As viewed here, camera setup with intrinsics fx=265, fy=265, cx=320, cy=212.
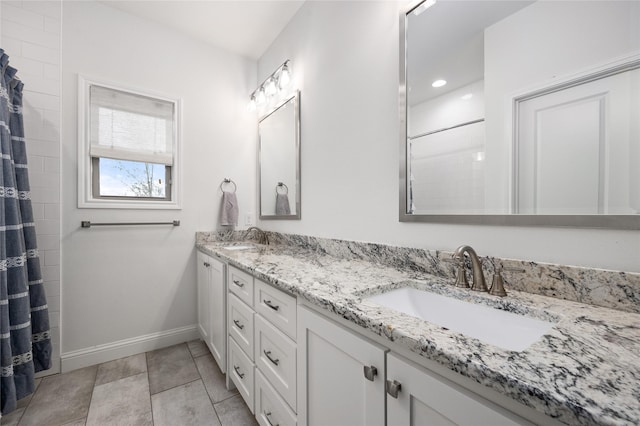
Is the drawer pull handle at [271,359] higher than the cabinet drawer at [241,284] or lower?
lower

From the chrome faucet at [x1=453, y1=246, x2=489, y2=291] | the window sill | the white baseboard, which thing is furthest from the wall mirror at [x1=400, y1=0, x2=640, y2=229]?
the white baseboard

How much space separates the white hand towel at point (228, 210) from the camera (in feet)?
7.86

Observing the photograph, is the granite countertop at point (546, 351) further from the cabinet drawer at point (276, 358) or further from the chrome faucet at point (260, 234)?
the chrome faucet at point (260, 234)

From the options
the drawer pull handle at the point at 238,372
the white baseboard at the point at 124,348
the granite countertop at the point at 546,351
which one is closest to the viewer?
the granite countertop at the point at 546,351

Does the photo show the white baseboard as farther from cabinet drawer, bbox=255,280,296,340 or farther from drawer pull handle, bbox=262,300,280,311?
drawer pull handle, bbox=262,300,280,311

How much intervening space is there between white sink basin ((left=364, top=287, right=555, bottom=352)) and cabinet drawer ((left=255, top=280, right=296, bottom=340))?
1.00 feet

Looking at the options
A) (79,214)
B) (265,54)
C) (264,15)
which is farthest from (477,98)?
(79,214)

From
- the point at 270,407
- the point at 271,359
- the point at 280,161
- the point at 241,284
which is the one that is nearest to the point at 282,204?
the point at 280,161

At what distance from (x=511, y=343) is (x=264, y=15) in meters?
2.52

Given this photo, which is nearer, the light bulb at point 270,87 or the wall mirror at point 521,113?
the wall mirror at point 521,113

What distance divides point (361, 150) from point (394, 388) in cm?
116

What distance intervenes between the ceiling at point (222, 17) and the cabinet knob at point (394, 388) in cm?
237

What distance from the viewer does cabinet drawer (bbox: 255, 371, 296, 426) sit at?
3.40 ft

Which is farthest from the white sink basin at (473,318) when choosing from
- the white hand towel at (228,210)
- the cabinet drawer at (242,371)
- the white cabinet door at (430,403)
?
the white hand towel at (228,210)
